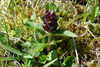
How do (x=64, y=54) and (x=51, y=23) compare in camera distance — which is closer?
(x=51, y=23)

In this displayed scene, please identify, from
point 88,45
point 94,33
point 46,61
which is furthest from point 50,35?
point 94,33

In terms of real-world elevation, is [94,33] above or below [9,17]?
below

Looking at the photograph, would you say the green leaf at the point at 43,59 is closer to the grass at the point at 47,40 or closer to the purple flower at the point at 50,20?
the grass at the point at 47,40

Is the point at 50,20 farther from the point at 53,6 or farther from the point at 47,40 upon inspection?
the point at 53,6

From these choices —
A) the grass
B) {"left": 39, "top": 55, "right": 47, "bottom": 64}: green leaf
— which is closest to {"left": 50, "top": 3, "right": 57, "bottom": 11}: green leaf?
the grass

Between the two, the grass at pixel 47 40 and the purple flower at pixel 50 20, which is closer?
the purple flower at pixel 50 20

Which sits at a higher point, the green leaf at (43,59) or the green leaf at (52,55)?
the green leaf at (52,55)

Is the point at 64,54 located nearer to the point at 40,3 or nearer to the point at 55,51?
the point at 55,51

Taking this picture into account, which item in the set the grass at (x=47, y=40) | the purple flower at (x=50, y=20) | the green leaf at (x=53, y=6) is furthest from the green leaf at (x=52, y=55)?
the green leaf at (x=53, y=6)

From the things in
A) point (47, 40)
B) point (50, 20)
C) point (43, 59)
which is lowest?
point (43, 59)

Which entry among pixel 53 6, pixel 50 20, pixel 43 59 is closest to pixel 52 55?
pixel 43 59

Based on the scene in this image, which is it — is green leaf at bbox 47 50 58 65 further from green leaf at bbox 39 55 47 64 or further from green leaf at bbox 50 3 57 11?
green leaf at bbox 50 3 57 11
